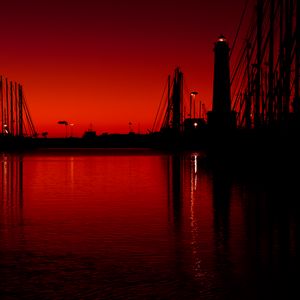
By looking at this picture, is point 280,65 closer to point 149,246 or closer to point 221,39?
point 149,246

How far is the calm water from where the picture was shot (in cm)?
989

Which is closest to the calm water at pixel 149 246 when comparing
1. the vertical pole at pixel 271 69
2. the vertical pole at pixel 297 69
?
the vertical pole at pixel 297 69

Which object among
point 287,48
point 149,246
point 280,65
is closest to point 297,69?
point 287,48

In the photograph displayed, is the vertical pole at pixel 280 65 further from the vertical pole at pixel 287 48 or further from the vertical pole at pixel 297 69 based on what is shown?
the vertical pole at pixel 297 69

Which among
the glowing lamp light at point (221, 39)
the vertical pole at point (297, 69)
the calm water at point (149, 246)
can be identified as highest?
the glowing lamp light at point (221, 39)

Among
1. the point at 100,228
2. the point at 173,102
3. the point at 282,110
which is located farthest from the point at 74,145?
the point at 100,228

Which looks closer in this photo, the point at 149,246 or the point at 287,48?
the point at 149,246

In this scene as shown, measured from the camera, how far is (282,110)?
44.3 m

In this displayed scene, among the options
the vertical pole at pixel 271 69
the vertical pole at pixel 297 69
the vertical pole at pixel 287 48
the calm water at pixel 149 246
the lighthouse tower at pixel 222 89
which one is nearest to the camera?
the calm water at pixel 149 246

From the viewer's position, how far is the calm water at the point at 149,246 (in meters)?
9.89

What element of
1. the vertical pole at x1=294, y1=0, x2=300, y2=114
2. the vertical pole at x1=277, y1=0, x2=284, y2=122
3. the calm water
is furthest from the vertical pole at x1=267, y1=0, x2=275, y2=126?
the calm water

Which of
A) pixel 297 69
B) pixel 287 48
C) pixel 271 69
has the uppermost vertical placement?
pixel 287 48

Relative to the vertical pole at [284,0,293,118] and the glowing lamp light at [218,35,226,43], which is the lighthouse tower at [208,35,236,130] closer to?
the glowing lamp light at [218,35,226,43]

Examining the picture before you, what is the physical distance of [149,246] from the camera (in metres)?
13.6
